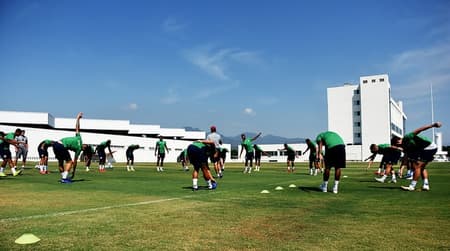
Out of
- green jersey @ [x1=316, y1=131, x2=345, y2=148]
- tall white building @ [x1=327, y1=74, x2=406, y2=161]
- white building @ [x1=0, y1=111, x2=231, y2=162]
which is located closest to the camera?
green jersey @ [x1=316, y1=131, x2=345, y2=148]

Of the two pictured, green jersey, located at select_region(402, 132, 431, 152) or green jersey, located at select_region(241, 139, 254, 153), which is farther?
green jersey, located at select_region(241, 139, 254, 153)

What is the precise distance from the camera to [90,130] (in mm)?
84500

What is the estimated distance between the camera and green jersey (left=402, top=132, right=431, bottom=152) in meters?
11.5

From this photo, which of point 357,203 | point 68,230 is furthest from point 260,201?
point 68,230

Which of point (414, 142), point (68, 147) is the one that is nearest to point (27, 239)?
point (68, 147)

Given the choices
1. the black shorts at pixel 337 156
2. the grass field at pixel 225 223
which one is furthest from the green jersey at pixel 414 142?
the grass field at pixel 225 223

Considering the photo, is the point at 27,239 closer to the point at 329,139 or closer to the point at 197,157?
the point at 197,157

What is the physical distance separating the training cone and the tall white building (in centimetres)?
9731

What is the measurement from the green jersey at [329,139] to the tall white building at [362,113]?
3514 inches

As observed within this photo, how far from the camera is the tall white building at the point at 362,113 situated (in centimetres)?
9681

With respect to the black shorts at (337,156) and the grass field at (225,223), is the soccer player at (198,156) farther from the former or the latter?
the black shorts at (337,156)

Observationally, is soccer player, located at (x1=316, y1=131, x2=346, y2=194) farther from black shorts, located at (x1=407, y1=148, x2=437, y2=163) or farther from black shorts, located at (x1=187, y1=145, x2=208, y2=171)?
black shorts, located at (x1=187, y1=145, x2=208, y2=171)

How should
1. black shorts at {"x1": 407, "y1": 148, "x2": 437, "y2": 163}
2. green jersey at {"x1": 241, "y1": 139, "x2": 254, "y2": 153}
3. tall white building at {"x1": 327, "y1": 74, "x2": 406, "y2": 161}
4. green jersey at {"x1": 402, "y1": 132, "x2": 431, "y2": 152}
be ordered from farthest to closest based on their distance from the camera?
tall white building at {"x1": 327, "y1": 74, "x2": 406, "y2": 161}
green jersey at {"x1": 241, "y1": 139, "x2": 254, "y2": 153}
black shorts at {"x1": 407, "y1": 148, "x2": 437, "y2": 163}
green jersey at {"x1": 402, "y1": 132, "x2": 431, "y2": 152}

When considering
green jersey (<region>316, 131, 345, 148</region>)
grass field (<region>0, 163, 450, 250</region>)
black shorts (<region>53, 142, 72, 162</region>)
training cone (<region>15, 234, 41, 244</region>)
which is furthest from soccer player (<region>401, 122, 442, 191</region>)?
black shorts (<region>53, 142, 72, 162</region>)
